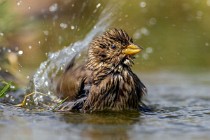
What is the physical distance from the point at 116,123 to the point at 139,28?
18.7 feet

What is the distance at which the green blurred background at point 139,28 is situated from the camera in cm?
999

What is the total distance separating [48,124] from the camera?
5.96 m

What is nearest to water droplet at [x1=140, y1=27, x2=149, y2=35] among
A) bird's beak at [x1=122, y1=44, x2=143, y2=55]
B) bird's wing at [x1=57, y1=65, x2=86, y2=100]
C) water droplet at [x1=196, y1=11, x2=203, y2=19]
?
water droplet at [x1=196, y1=11, x2=203, y2=19]

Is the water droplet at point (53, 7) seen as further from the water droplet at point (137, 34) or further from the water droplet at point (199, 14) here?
the water droplet at point (199, 14)

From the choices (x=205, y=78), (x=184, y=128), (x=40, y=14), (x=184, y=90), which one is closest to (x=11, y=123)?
(x=184, y=128)

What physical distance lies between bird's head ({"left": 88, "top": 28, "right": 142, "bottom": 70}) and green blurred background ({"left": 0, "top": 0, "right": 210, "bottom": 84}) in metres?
1.65

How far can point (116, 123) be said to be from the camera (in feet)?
20.0

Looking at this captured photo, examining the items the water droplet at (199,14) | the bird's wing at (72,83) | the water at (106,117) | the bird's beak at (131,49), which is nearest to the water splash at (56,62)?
the water at (106,117)

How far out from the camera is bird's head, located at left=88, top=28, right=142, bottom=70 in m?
7.21

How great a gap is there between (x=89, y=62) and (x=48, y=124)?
163cm

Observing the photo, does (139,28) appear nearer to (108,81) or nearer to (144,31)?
(144,31)

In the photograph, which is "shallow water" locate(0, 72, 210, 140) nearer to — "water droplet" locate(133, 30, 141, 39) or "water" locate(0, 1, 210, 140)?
"water" locate(0, 1, 210, 140)

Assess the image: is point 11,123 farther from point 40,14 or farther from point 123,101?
point 40,14

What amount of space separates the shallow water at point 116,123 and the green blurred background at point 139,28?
2.25 meters
